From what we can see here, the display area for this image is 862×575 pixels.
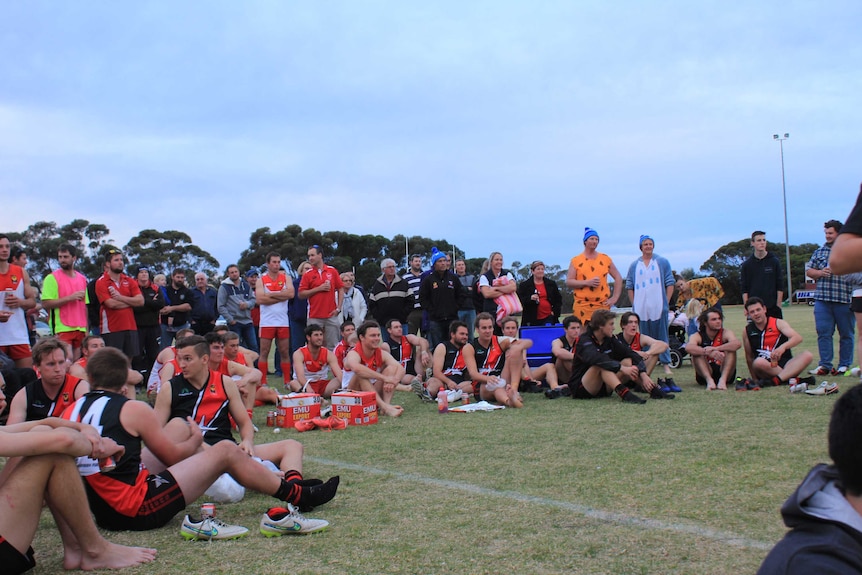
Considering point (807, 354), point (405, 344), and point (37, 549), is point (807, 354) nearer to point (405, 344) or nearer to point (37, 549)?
point (405, 344)

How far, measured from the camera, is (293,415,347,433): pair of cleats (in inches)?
295

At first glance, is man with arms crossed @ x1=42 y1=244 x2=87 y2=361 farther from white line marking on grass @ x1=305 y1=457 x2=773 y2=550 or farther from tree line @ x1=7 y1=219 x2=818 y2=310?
tree line @ x1=7 y1=219 x2=818 y2=310

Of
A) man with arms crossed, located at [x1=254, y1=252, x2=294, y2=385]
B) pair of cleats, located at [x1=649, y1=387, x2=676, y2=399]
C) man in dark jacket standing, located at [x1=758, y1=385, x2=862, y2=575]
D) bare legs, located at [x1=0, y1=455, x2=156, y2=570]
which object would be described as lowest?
pair of cleats, located at [x1=649, y1=387, x2=676, y2=399]

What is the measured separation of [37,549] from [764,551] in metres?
3.72

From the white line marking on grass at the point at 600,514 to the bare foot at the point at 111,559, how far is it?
1.95 meters

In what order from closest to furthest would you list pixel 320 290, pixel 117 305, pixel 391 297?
pixel 117 305 → pixel 320 290 → pixel 391 297

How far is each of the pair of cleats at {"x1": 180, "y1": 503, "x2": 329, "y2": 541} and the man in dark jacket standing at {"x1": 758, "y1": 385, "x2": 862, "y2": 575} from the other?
2.82 metres

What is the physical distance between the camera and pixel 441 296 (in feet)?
37.6

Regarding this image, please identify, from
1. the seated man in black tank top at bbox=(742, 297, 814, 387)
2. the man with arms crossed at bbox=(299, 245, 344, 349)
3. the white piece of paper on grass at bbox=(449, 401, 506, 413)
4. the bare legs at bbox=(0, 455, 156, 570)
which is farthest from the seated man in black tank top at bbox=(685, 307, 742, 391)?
the bare legs at bbox=(0, 455, 156, 570)

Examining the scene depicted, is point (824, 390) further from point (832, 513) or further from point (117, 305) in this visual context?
point (117, 305)

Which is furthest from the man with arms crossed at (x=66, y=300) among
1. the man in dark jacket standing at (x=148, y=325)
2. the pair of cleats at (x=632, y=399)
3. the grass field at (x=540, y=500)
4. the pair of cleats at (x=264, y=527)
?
the pair of cleats at (x=632, y=399)

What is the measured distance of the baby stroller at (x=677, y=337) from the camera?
41.0 ft

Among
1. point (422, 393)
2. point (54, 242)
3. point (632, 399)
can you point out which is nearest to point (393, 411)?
point (422, 393)

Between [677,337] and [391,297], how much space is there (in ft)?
17.5
